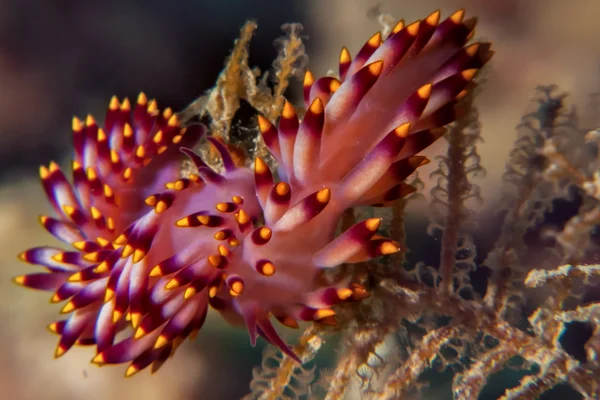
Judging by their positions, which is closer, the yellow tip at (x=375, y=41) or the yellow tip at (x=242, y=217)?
the yellow tip at (x=242, y=217)

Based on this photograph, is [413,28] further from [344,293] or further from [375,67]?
[344,293]

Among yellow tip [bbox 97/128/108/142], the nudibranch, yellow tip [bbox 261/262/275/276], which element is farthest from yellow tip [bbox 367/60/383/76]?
yellow tip [bbox 97/128/108/142]

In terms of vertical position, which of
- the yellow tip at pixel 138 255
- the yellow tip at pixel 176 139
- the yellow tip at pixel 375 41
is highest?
the yellow tip at pixel 176 139

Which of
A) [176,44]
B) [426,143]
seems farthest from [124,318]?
[176,44]

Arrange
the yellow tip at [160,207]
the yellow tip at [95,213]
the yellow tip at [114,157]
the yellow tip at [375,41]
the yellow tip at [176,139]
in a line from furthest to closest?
the yellow tip at [176,139]
the yellow tip at [114,157]
the yellow tip at [95,213]
the yellow tip at [375,41]
the yellow tip at [160,207]

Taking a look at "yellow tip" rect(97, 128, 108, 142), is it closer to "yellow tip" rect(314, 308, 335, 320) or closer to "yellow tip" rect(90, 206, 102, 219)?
"yellow tip" rect(90, 206, 102, 219)

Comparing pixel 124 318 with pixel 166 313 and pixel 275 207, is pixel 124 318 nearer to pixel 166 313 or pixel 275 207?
pixel 166 313

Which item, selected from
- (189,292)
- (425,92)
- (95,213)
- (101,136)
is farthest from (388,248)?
(101,136)

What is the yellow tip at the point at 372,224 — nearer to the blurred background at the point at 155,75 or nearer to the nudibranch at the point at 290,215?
the nudibranch at the point at 290,215

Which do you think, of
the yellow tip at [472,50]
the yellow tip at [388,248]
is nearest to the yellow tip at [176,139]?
the yellow tip at [388,248]

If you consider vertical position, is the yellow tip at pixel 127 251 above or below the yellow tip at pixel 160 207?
below
